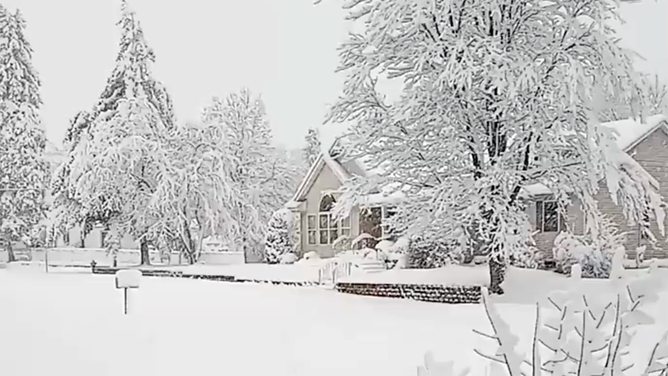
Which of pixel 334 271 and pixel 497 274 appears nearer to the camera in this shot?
pixel 497 274

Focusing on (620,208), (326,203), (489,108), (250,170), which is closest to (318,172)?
(326,203)

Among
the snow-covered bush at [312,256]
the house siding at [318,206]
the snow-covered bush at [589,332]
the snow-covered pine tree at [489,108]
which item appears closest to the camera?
the snow-covered bush at [589,332]

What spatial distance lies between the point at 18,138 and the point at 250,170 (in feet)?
10.4

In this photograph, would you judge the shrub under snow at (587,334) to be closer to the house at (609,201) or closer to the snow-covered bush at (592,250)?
the house at (609,201)

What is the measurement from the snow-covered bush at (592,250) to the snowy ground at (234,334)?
1.24m

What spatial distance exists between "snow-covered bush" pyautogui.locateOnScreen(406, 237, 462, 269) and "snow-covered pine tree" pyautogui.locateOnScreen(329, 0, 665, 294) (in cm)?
98

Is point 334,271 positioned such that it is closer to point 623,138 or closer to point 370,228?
point 370,228

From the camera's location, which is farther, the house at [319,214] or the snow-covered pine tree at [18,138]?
the house at [319,214]

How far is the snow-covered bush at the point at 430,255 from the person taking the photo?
6009 mm

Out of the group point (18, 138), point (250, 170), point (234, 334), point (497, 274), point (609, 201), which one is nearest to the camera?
point (234, 334)

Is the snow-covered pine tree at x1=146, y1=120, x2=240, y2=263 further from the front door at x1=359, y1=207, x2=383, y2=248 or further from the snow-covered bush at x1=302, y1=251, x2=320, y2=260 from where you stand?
the front door at x1=359, y1=207, x2=383, y2=248

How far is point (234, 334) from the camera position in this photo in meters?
3.68

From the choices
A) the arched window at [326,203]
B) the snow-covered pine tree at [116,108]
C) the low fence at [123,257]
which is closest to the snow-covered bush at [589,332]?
the arched window at [326,203]

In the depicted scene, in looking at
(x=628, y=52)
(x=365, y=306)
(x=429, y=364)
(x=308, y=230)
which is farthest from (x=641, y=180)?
(x=308, y=230)
